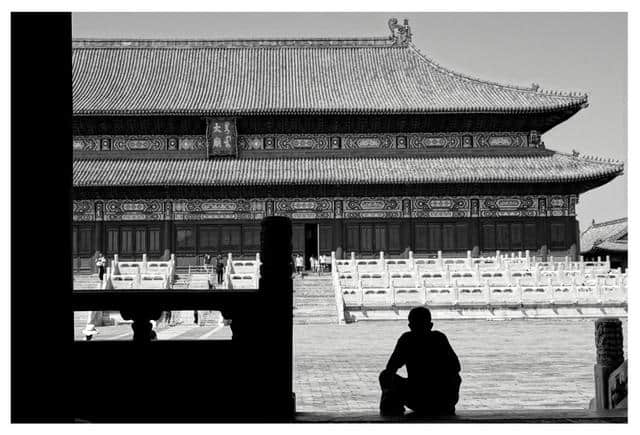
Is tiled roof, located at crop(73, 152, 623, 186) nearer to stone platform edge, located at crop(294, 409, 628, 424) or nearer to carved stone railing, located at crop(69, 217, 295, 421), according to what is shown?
stone platform edge, located at crop(294, 409, 628, 424)

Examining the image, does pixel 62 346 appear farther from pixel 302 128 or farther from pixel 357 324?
pixel 302 128

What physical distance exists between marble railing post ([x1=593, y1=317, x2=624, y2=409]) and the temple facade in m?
24.7

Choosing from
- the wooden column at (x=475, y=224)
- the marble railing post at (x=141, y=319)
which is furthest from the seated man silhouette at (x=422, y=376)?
the wooden column at (x=475, y=224)

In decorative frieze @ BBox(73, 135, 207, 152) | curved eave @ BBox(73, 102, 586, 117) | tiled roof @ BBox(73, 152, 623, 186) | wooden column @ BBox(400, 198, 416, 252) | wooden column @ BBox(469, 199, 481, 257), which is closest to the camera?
tiled roof @ BBox(73, 152, 623, 186)

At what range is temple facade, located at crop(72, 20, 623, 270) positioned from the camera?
108ft

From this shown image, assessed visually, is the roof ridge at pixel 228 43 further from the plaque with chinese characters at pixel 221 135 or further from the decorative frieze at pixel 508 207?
the decorative frieze at pixel 508 207

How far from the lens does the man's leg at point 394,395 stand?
20.2 feet

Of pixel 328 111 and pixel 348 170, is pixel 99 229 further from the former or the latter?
pixel 328 111

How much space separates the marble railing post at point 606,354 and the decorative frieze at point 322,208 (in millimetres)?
25516

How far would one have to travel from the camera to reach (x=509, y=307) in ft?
68.8

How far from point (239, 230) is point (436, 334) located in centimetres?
2711

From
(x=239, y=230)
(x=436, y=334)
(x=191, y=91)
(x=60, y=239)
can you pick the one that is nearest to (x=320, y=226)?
(x=239, y=230)

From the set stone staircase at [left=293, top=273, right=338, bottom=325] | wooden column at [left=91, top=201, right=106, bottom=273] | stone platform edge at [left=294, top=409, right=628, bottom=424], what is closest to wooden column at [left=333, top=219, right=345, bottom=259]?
stone staircase at [left=293, top=273, right=338, bottom=325]

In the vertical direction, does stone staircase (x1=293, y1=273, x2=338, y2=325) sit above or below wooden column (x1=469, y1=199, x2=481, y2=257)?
below
